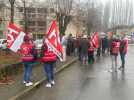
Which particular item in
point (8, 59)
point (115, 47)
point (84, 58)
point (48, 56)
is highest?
point (48, 56)

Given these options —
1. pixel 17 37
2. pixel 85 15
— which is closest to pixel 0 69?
pixel 17 37

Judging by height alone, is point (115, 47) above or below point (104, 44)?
above

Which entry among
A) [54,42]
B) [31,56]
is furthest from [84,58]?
[31,56]

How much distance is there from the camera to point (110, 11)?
105250 millimetres

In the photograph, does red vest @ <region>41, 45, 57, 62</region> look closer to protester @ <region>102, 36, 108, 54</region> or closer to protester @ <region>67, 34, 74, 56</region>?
protester @ <region>67, 34, 74, 56</region>

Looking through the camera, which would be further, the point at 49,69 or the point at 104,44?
the point at 104,44

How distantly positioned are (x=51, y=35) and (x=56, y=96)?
2955 millimetres

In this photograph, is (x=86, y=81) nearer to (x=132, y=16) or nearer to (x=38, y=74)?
(x=38, y=74)

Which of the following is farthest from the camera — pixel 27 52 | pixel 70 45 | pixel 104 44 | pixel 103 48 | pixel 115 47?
pixel 103 48

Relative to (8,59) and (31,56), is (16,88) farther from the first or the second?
(8,59)

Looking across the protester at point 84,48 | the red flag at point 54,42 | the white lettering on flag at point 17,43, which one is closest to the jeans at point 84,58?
the protester at point 84,48

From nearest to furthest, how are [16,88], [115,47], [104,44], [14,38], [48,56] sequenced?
[16,88], [48,56], [14,38], [115,47], [104,44]

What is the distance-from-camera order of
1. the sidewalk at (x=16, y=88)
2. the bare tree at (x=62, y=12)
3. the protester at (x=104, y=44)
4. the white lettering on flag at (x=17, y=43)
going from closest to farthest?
1. the sidewalk at (x=16, y=88)
2. the white lettering on flag at (x=17, y=43)
3. the bare tree at (x=62, y=12)
4. the protester at (x=104, y=44)

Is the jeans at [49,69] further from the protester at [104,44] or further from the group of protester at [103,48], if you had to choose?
the protester at [104,44]
